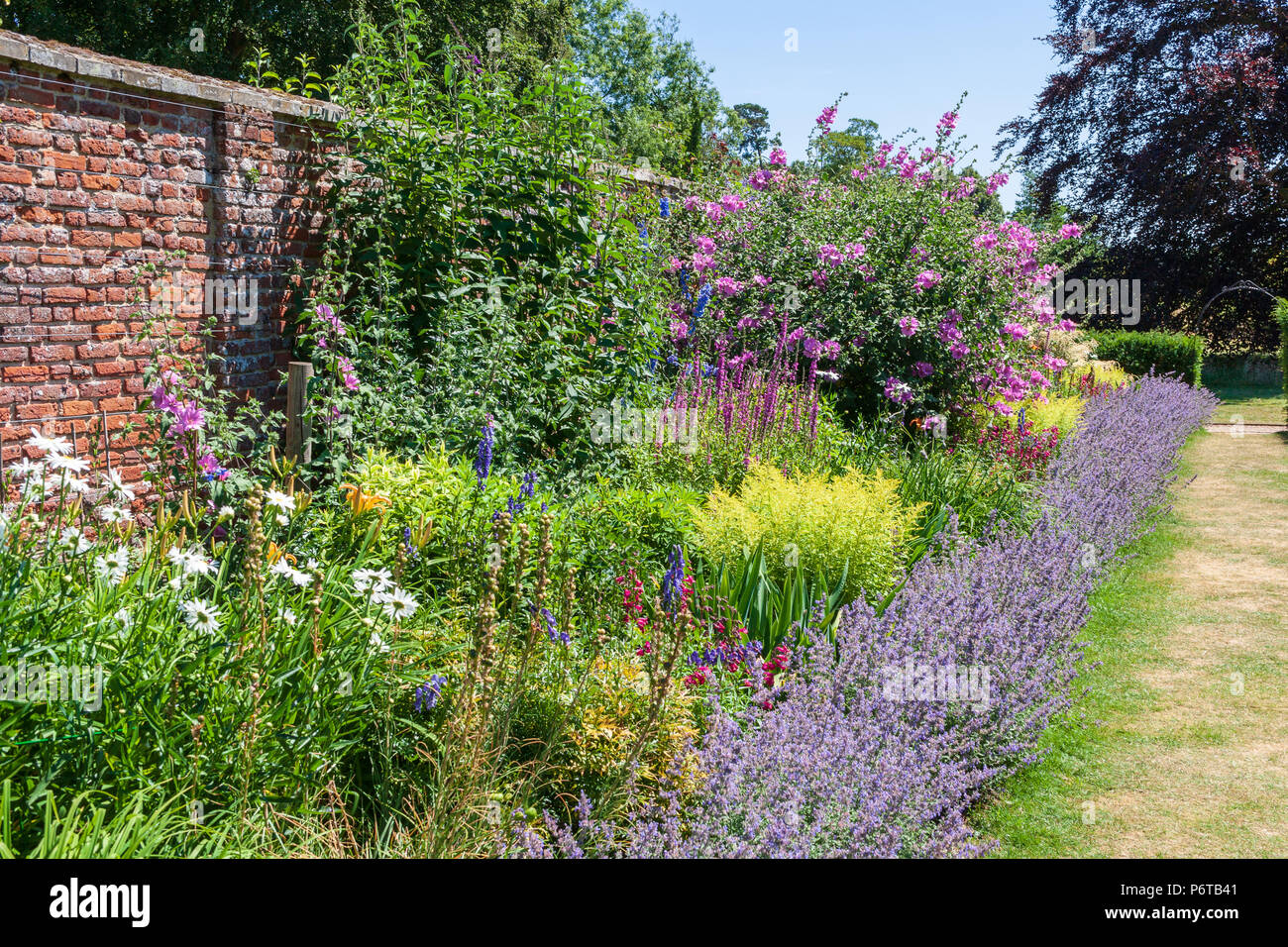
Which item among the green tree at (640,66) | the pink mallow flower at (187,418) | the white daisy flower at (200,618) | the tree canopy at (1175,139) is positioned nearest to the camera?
the white daisy flower at (200,618)

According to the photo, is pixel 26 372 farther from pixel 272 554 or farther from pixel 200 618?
pixel 200 618

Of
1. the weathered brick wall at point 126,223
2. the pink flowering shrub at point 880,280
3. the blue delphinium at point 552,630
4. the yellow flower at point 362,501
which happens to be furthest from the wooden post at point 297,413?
the pink flowering shrub at point 880,280

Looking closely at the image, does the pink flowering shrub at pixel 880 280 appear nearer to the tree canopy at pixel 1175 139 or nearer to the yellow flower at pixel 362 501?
the yellow flower at pixel 362 501

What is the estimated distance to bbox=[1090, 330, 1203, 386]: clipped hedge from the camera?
1839 cm

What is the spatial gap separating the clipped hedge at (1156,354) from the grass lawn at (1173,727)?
12588 mm

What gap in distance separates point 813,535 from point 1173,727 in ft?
5.95

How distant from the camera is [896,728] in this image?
3.14m

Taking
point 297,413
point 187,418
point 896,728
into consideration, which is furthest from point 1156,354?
point 187,418

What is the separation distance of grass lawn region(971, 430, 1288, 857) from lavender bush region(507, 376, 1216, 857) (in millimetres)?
221

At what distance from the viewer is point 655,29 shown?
3928 centimetres

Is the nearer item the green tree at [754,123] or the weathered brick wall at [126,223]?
the weathered brick wall at [126,223]

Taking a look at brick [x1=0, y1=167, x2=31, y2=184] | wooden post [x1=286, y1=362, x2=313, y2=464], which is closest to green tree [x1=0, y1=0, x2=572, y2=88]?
brick [x1=0, y1=167, x2=31, y2=184]

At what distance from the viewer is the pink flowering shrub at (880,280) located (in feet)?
24.8

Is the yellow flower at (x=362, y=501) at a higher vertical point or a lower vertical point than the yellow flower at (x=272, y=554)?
higher
